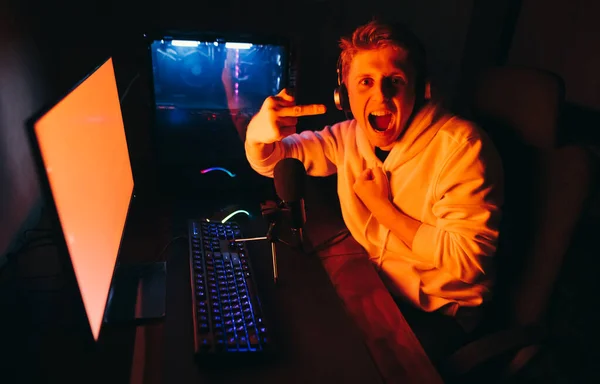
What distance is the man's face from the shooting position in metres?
1.10

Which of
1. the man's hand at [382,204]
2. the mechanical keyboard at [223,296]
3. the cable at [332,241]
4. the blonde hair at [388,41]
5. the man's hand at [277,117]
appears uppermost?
the blonde hair at [388,41]

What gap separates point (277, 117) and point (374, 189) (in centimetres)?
32

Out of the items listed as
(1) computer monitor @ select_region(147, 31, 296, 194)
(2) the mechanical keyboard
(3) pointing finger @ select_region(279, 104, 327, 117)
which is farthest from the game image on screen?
(2) the mechanical keyboard

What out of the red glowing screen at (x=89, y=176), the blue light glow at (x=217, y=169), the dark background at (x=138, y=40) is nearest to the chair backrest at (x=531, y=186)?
the dark background at (x=138, y=40)

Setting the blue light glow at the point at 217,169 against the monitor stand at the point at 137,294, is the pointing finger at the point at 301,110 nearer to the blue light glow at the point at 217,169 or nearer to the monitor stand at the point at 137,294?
the blue light glow at the point at 217,169

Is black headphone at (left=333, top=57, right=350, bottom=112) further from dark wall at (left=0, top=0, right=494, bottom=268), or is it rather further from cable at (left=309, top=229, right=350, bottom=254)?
cable at (left=309, top=229, right=350, bottom=254)

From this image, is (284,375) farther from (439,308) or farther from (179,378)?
(439,308)

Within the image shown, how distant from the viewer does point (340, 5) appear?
1556 mm

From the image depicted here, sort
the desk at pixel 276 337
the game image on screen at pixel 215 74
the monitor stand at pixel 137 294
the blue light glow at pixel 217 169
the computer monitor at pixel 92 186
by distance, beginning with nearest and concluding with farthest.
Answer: the computer monitor at pixel 92 186
the desk at pixel 276 337
the monitor stand at pixel 137 294
the game image on screen at pixel 215 74
the blue light glow at pixel 217 169

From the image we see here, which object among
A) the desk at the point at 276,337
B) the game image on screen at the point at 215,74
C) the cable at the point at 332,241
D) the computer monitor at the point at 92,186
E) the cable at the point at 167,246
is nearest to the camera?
the computer monitor at the point at 92,186

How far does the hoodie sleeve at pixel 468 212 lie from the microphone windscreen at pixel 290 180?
33 centimetres

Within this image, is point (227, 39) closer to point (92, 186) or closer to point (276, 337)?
point (92, 186)

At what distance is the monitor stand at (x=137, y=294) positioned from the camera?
93 cm

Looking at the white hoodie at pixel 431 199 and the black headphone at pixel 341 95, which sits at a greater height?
the black headphone at pixel 341 95
